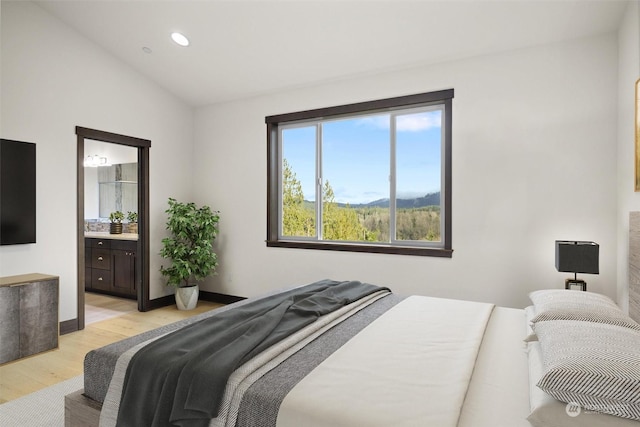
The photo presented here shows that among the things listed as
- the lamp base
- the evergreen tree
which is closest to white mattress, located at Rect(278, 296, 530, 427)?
the lamp base

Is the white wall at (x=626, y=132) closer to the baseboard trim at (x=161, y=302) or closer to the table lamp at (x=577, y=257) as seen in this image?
the table lamp at (x=577, y=257)

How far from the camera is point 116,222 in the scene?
611 centimetres

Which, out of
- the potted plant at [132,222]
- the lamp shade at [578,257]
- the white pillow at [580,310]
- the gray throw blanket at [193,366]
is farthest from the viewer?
the potted plant at [132,222]

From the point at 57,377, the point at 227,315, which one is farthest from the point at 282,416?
the point at 57,377

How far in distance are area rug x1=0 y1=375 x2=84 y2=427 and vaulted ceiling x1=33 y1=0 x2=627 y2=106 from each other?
3166 millimetres

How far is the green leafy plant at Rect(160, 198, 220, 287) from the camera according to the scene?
464 centimetres

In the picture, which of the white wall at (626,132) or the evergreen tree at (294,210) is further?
the evergreen tree at (294,210)

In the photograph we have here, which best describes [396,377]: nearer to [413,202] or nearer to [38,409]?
[38,409]

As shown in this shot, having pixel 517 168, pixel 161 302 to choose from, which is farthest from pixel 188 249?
pixel 517 168

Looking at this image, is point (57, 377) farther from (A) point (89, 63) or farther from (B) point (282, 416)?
(A) point (89, 63)

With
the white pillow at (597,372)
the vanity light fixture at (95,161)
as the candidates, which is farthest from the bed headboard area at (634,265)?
the vanity light fixture at (95,161)

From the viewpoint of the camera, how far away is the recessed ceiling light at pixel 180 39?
3783 mm

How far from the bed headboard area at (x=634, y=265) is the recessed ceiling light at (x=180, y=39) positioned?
13.2 ft

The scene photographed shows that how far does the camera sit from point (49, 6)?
363 cm
